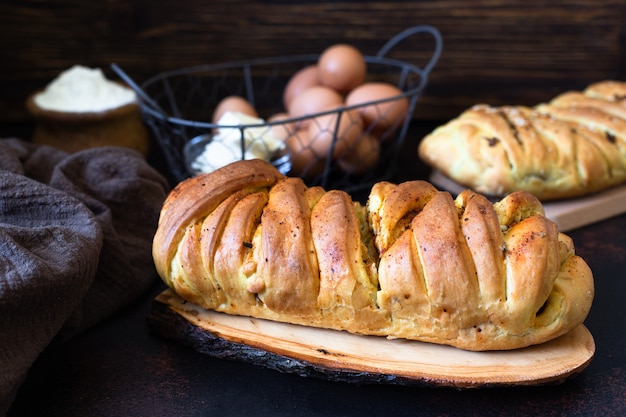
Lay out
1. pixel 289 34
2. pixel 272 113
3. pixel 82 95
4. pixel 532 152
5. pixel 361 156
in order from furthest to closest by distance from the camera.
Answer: pixel 272 113, pixel 289 34, pixel 82 95, pixel 361 156, pixel 532 152

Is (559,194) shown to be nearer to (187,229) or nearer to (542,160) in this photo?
(542,160)

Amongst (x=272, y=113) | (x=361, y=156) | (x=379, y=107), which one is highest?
(x=379, y=107)

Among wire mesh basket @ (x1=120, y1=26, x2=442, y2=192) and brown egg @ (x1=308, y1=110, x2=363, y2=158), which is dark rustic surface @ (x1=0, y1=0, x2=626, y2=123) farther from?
brown egg @ (x1=308, y1=110, x2=363, y2=158)

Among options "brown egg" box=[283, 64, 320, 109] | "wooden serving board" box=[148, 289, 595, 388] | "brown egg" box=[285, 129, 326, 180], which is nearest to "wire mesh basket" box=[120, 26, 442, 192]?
"brown egg" box=[285, 129, 326, 180]

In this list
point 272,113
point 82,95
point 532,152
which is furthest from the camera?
point 272,113

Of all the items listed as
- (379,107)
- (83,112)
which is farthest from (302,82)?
(83,112)

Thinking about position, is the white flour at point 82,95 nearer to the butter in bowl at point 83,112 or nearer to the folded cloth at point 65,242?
the butter in bowl at point 83,112

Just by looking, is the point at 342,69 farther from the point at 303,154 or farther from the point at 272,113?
the point at 272,113

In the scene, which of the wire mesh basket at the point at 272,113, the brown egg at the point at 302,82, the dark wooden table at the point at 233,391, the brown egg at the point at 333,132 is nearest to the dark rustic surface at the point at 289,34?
the wire mesh basket at the point at 272,113
